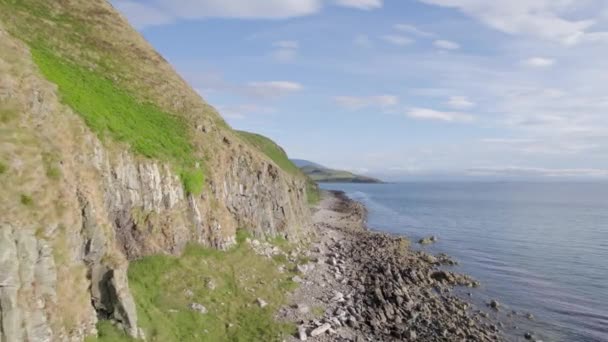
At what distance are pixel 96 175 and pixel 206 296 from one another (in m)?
13.0

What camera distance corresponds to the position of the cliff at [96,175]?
907 inches

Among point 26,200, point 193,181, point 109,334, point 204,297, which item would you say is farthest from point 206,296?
point 26,200

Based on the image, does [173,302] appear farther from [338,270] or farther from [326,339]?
[338,270]

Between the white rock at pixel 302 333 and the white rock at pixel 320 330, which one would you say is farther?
the white rock at pixel 320 330

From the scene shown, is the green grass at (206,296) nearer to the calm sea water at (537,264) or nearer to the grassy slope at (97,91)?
the grassy slope at (97,91)

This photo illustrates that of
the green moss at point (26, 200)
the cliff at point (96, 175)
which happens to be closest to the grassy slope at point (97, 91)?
the cliff at point (96, 175)

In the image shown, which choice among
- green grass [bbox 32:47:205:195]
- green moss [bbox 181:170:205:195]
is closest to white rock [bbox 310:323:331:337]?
green moss [bbox 181:170:205:195]

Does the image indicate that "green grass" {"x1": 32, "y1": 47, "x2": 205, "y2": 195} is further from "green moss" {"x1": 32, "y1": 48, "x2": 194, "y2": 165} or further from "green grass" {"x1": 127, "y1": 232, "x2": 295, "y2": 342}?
"green grass" {"x1": 127, "y1": 232, "x2": 295, "y2": 342}

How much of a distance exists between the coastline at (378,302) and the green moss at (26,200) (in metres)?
20.3

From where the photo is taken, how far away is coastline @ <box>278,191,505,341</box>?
1441 inches

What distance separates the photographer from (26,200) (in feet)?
76.8

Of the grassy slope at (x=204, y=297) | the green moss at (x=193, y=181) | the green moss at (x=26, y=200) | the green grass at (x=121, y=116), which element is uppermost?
the green grass at (x=121, y=116)

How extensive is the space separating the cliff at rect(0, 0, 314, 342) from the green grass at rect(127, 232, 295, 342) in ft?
5.69

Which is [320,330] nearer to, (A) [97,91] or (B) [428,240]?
(A) [97,91]
